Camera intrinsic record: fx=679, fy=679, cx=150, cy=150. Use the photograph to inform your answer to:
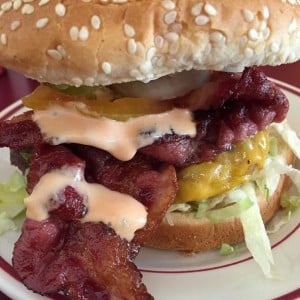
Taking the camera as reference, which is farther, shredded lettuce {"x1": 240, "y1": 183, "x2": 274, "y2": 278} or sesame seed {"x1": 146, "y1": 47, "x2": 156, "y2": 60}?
shredded lettuce {"x1": 240, "y1": 183, "x2": 274, "y2": 278}

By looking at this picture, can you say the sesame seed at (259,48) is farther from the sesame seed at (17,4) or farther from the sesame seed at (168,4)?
the sesame seed at (17,4)

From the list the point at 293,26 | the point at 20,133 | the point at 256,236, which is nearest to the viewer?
the point at 293,26

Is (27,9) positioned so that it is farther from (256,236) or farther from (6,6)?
(256,236)

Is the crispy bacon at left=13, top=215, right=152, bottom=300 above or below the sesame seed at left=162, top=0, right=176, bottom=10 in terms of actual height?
below

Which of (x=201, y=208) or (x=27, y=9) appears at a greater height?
(x=27, y=9)

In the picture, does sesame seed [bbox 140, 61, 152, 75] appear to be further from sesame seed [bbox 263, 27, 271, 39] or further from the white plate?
the white plate

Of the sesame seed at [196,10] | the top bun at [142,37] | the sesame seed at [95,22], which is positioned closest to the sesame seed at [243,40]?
the top bun at [142,37]

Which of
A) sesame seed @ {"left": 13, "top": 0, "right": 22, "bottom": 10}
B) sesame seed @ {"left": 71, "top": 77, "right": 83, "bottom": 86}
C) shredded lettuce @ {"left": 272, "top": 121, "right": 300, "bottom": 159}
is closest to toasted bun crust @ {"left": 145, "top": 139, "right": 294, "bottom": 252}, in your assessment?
shredded lettuce @ {"left": 272, "top": 121, "right": 300, "bottom": 159}

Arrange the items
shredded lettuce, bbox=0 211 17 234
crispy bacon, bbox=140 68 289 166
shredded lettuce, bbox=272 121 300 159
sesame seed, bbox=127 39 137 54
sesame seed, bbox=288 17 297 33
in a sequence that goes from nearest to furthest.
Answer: sesame seed, bbox=127 39 137 54
sesame seed, bbox=288 17 297 33
crispy bacon, bbox=140 68 289 166
shredded lettuce, bbox=0 211 17 234
shredded lettuce, bbox=272 121 300 159

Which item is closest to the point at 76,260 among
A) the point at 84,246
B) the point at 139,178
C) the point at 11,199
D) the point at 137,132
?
the point at 84,246
